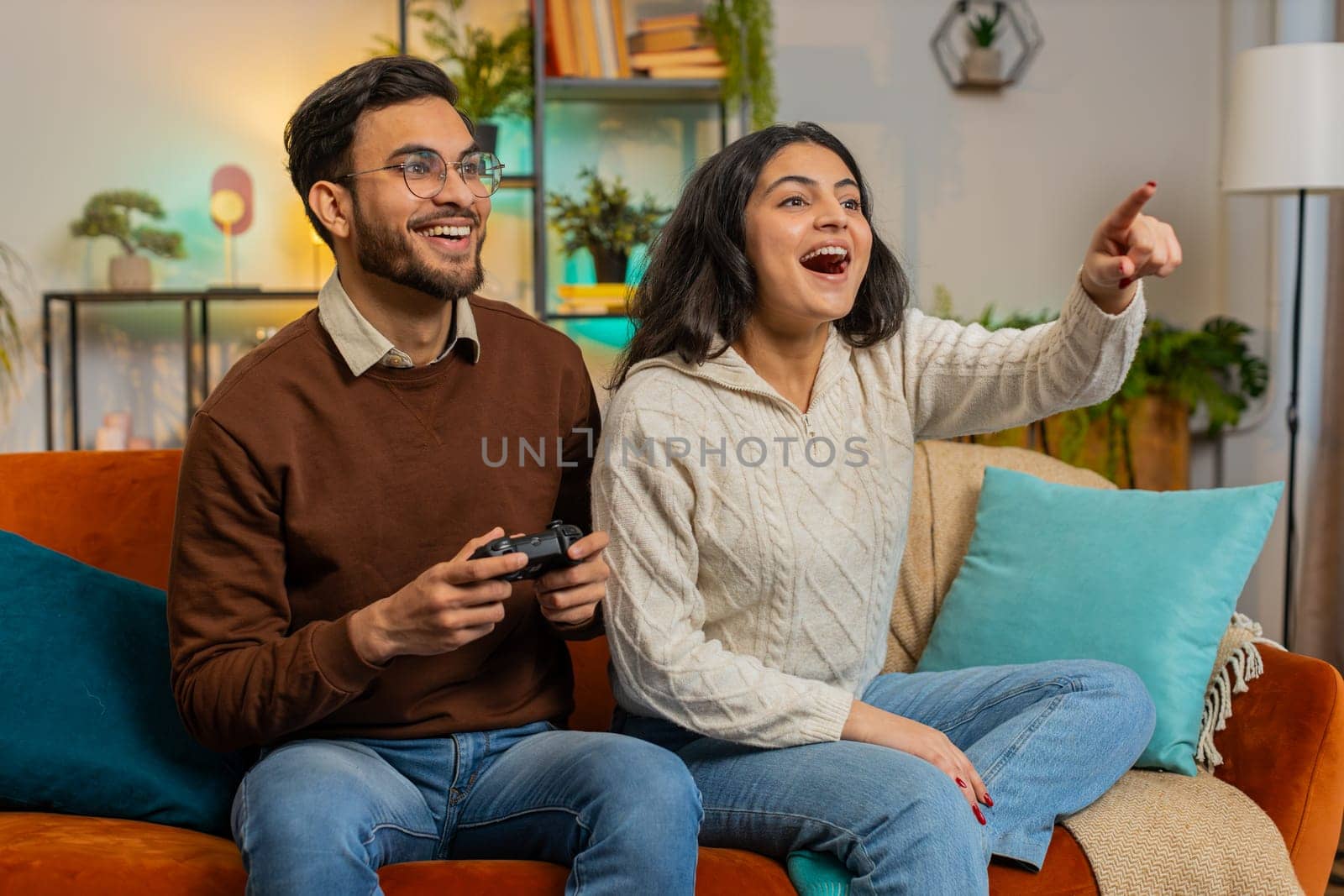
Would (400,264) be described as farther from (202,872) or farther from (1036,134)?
(1036,134)

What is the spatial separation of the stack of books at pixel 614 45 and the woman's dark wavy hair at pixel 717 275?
6.05ft

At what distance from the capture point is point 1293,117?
2758 mm

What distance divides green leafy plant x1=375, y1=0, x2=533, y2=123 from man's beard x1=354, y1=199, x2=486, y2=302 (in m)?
2.01

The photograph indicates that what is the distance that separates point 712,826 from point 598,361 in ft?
7.60

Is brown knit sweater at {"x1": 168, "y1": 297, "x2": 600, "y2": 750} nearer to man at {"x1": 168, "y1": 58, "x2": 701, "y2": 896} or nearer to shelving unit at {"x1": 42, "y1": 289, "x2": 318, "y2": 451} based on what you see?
man at {"x1": 168, "y1": 58, "x2": 701, "y2": 896}

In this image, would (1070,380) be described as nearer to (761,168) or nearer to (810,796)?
(761,168)

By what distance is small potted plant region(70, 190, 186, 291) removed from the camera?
11.5 feet

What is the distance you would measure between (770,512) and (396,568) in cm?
46

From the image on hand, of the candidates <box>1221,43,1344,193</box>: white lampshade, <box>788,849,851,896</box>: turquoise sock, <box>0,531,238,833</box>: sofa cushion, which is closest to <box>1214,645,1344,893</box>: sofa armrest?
<box>788,849,851,896</box>: turquoise sock

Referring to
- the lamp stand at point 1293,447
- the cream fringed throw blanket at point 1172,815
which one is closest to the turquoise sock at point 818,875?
the cream fringed throw blanket at point 1172,815

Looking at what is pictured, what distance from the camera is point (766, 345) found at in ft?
5.42

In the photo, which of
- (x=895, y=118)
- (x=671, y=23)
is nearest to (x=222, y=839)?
(x=671, y=23)

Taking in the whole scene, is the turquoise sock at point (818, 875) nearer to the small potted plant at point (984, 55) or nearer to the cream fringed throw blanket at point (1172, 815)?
the cream fringed throw blanket at point (1172, 815)

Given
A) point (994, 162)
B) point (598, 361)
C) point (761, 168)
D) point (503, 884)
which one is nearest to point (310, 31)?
point (598, 361)
